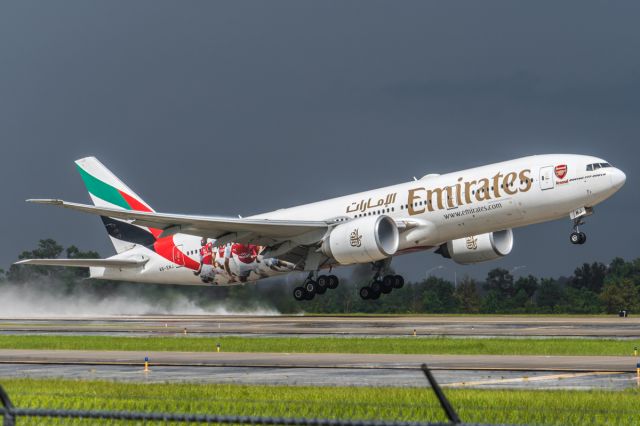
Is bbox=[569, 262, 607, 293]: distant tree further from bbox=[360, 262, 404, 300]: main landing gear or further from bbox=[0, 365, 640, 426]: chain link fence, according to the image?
bbox=[0, 365, 640, 426]: chain link fence

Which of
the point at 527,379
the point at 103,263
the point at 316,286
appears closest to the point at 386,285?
the point at 316,286

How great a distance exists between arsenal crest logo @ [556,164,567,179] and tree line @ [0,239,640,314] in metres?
14.2

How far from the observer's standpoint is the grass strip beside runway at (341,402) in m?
13.6

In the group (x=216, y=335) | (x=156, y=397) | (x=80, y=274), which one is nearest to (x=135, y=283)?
(x=80, y=274)

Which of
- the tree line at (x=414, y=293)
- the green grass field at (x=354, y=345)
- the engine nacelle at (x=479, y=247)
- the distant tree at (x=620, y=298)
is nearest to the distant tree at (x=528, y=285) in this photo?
the tree line at (x=414, y=293)

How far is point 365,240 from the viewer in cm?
4822

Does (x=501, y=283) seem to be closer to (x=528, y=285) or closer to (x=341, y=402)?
(x=528, y=285)

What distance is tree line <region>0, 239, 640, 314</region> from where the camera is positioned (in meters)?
61.0

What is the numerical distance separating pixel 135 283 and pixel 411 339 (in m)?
37.6

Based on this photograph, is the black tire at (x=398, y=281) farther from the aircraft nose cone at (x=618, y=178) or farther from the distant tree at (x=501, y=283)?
the distant tree at (x=501, y=283)

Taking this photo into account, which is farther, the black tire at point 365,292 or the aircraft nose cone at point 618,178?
the black tire at point 365,292

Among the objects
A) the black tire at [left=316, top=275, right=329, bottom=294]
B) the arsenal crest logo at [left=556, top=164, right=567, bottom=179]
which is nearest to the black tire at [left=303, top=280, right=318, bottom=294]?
the black tire at [left=316, top=275, right=329, bottom=294]

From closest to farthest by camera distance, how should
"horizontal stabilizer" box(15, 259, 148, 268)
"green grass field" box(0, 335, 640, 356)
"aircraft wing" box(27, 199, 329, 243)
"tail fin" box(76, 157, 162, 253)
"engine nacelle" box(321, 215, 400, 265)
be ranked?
"green grass field" box(0, 335, 640, 356)
"engine nacelle" box(321, 215, 400, 265)
"aircraft wing" box(27, 199, 329, 243)
"horizontal stabilizer" box(15, 259, 148, 268)
"tail fin" box(76, 157, 162, 253)

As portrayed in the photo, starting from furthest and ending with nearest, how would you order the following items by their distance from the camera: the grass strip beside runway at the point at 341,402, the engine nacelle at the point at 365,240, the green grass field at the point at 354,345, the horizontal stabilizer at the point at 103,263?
the horizontal stabilizer at the point at 103,263 < the engine nacelle at the point at 365,240 < the green grass field at the point at 354,345 < the grass strip beside runway at the point at 341,402
